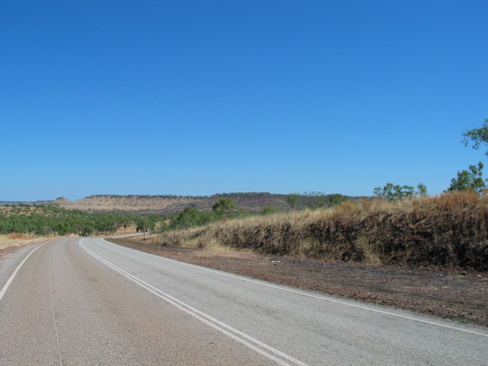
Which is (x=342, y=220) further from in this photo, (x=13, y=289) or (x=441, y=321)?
(x=13, y=289)

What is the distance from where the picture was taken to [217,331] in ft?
20.4

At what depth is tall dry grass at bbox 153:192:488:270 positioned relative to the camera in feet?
46.0

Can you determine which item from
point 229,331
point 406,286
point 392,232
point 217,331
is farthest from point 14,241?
point 229,331

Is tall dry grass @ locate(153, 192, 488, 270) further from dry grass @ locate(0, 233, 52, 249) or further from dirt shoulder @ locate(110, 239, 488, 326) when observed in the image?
dry grass @ locate(0, 233, 52, 249)

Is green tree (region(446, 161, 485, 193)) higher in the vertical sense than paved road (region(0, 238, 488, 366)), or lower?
higher

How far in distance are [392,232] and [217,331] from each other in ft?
42.7

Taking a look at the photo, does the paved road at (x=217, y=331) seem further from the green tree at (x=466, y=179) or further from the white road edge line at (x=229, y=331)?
the green tree at (x=466, y=179)

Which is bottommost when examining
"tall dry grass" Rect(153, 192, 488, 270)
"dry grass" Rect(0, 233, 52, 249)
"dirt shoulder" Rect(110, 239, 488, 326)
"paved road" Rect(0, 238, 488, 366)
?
"dry grass" Rect(0, 233, 52, 249)

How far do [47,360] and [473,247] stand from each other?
45.9 feet

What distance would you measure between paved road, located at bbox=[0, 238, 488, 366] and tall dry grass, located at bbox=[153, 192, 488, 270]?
7709 millimetres

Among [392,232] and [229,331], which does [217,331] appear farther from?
[392,232]

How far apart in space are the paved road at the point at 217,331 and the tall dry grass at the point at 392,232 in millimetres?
7709

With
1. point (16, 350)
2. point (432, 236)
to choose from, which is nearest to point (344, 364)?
point (16, 350)

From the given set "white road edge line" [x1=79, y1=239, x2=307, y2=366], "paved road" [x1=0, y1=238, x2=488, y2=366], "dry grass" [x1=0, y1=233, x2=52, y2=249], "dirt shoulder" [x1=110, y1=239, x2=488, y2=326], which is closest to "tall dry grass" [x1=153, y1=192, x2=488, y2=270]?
"dirt shoulder" [x1=110, y1=239, x2=488, y2=326]
